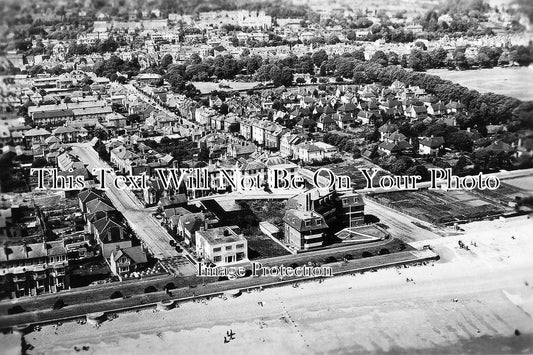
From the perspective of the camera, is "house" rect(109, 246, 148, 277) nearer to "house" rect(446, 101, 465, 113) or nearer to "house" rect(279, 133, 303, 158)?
"house" rect(279, 133, 303, 158)

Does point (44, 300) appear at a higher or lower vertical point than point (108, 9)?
lower

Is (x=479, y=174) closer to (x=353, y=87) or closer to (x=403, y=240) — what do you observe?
(x=403, y=240)

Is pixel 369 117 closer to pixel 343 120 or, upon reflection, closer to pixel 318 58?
pixel 343 120

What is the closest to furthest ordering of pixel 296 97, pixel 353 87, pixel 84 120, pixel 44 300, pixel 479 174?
pixel 44 300, pixel 479 174, pixel 84 120, pixel 296 97, pixel 353 87

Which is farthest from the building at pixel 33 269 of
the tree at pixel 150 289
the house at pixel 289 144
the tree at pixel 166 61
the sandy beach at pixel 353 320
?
the tree at pixel 166 61

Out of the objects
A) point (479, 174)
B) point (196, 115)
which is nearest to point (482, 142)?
point (479, 174)

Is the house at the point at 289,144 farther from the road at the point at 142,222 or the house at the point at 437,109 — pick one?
the house at the point at 437,109
